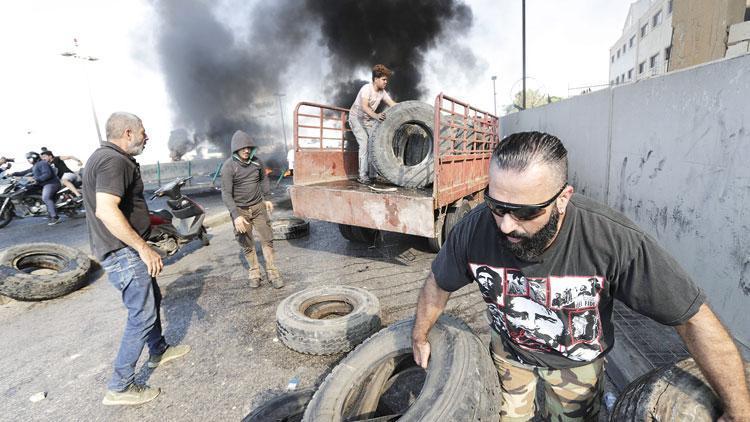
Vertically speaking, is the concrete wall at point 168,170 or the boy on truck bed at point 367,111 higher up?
the boy on truck bed at point 367,111

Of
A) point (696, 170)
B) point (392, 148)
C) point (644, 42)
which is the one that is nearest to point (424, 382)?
point (696, 170)

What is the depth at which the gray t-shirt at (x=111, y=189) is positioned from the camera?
242 cm

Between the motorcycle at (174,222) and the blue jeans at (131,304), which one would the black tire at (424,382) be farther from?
the motorcycle at (174,222)

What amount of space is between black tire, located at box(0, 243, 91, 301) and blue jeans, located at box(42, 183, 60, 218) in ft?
15.9

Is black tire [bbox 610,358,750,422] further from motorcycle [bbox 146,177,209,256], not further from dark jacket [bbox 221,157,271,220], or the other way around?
motorcycle [bbox 146,177,209,256]

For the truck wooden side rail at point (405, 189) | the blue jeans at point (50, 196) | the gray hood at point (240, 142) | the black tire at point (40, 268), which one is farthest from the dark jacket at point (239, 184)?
the blue jeans at point (50, 196)

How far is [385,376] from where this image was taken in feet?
7.34

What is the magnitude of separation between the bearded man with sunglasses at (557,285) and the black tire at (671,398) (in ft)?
0.36

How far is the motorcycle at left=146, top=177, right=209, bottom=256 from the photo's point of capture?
547cm

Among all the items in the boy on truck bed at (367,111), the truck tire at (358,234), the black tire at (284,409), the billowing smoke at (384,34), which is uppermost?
the billowing smoke at (384,34)

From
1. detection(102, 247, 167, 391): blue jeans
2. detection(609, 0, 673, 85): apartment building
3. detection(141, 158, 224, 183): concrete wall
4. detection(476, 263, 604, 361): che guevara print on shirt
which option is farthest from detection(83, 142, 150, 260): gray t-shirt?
detection(609, 0, 673, 85): apartment building

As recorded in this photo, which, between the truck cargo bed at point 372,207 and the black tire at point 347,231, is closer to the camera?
the truck cargo bed at point 372,207

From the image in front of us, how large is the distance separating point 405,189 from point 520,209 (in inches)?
148

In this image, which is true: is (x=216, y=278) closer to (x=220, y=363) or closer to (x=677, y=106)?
(x=220, y=363)
